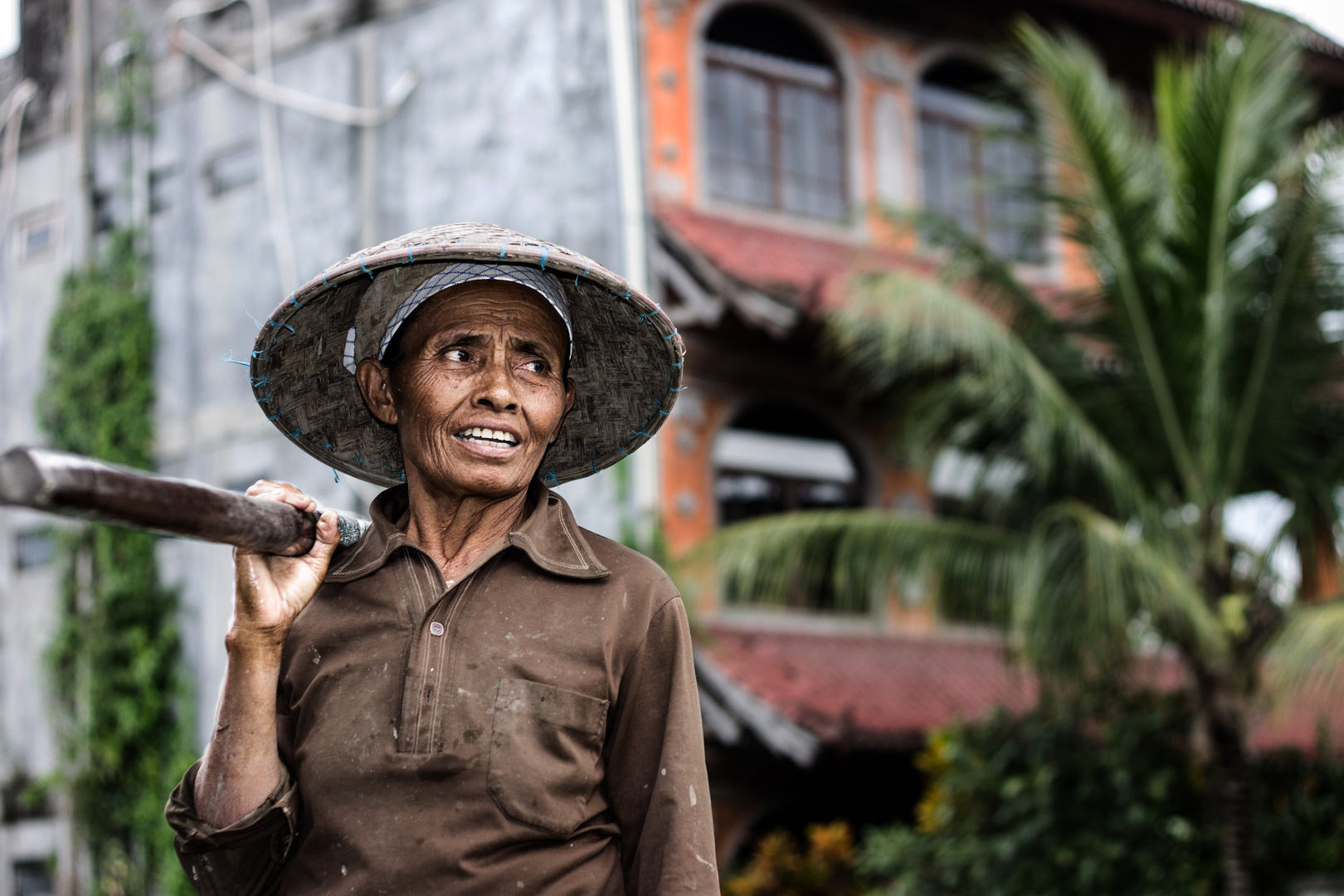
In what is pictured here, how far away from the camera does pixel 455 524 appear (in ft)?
7.55

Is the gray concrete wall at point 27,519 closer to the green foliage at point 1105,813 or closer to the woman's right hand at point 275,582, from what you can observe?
the green foliage at point 1105,813

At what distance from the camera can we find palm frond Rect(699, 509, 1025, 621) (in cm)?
831

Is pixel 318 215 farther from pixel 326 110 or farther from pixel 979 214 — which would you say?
pixel 979 214

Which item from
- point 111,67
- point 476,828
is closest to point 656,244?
point 111,67

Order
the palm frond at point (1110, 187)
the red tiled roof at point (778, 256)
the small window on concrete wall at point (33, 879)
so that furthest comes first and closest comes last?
the small window on concrete wall at point (33, 879) < the red tiled roof at point (778, 256) < the palm frond at point (1110, 187)

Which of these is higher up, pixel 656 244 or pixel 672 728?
pixel 656 244

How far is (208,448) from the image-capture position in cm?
1260

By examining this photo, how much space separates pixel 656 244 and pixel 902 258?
2.55 m

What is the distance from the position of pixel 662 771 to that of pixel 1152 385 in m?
6.61

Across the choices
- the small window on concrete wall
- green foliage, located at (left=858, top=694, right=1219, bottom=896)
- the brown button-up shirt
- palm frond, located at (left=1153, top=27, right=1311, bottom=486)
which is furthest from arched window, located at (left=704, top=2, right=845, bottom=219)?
the brown button-up shirt

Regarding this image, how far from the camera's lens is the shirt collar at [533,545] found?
2.19 m

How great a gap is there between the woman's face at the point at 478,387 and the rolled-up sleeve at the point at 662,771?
31 centimetres

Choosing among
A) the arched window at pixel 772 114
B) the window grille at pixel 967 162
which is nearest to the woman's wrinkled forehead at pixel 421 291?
the arched window at pixel 772 114

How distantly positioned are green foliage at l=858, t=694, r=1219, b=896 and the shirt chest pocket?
6.88 metres
